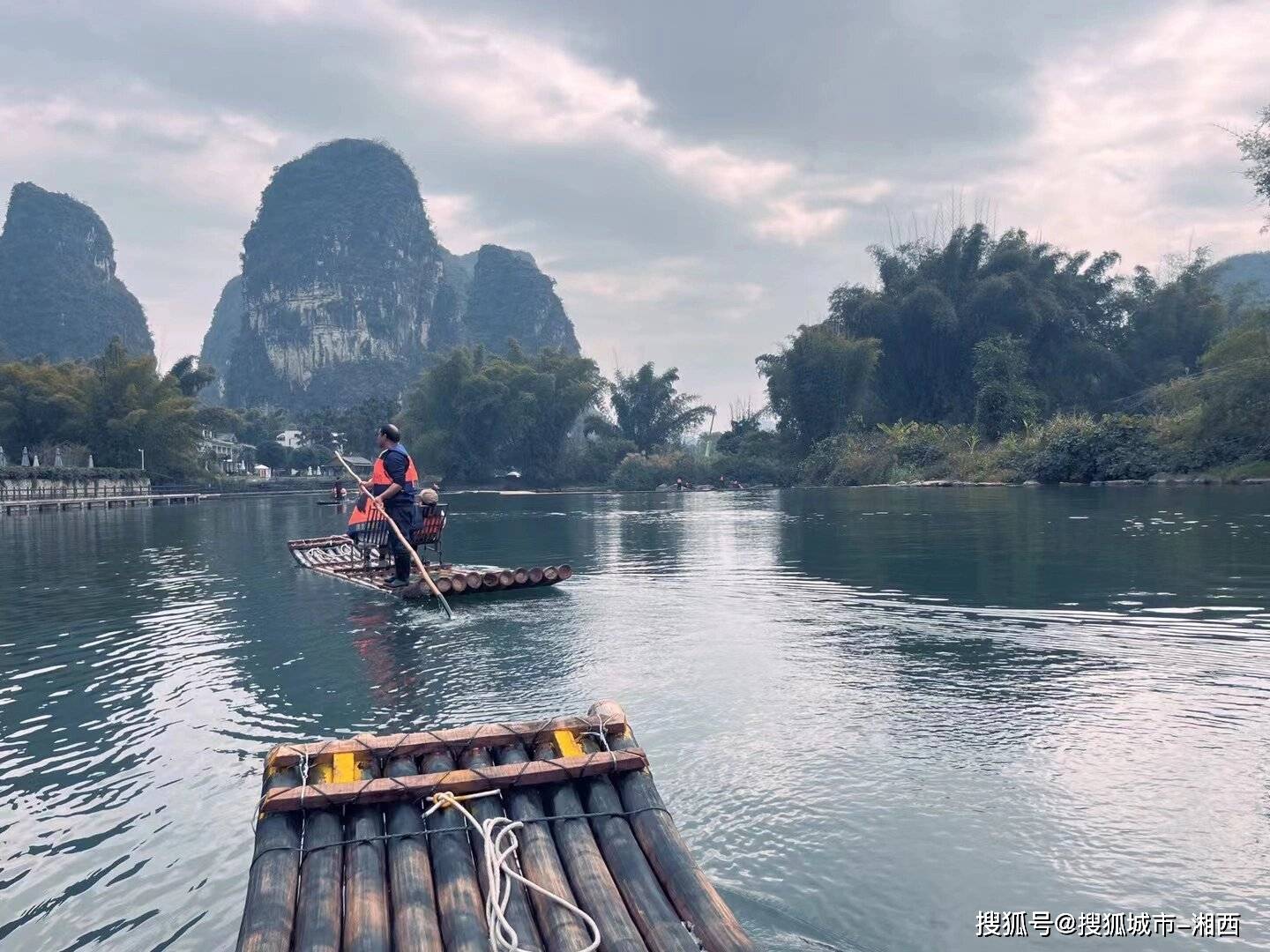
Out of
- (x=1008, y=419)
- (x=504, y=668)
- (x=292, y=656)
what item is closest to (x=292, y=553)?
(x=292, y=656)

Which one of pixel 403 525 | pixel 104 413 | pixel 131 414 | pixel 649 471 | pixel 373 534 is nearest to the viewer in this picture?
pixel 403 525

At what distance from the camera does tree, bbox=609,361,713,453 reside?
79375mm

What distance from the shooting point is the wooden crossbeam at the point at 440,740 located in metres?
4.55

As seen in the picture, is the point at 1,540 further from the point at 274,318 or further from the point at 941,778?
the point at 274,318

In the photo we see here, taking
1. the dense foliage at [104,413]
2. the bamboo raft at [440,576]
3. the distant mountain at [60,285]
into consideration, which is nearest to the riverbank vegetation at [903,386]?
the dense foliage at [104,413]

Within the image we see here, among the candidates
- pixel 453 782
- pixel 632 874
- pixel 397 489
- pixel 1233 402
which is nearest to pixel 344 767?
pixel 453 782

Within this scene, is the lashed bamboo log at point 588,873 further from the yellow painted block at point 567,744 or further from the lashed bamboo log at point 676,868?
the lashed bamboo log at point 676,868

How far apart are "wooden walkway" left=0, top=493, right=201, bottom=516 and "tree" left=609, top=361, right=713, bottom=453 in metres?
34.4

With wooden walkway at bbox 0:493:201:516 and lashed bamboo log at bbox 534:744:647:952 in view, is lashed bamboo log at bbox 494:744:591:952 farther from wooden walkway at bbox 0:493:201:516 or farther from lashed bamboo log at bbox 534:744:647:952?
wooden walkway at bbox 0:493:201:516

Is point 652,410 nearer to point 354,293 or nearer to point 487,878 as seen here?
point 487,878

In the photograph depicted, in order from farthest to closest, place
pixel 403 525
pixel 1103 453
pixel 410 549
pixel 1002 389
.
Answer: pixel 1002 389
pixel 1103 453
pixel 403 525
pixel 410 549

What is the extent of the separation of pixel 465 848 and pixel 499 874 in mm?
260

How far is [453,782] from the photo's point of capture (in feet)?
14.0

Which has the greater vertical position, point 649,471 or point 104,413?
point 104,413
